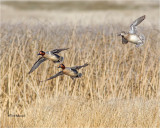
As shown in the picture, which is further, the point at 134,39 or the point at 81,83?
the point at 81,83

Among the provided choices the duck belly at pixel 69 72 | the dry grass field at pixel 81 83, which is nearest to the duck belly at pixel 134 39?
the duck belly at pixel 69 72

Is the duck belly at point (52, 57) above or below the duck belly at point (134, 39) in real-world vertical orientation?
below

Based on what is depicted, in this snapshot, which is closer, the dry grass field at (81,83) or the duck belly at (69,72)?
the duck belly at (69,72)

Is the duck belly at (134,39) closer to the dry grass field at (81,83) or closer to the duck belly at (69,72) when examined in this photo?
the duck belly at (69,72)

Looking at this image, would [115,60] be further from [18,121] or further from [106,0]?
[106,0]

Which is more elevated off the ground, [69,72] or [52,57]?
[52,57]

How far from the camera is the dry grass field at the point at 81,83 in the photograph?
452 centimetres

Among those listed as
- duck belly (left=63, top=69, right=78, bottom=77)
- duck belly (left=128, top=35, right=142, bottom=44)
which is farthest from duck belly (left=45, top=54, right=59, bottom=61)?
duck belly (left=128, top=35, right=142, bottom=44)

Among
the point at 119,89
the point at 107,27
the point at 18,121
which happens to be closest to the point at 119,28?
the point at 107,27

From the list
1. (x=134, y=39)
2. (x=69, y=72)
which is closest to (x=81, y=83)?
(x=69, y=72)

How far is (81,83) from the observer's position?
5.09 metres

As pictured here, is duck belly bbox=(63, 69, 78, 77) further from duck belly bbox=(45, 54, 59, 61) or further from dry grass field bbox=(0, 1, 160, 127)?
dry grass field bbox=(0, 1, 160, 127)

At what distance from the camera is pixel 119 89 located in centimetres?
524

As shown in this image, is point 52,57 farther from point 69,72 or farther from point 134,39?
point 134,39
